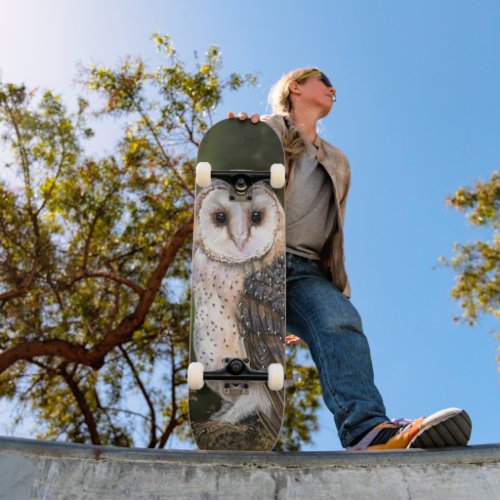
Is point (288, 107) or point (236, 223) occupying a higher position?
point (288, 107)

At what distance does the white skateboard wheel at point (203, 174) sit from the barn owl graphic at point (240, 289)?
0.19 ft

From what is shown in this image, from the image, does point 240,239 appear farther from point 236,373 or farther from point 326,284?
point 236,373

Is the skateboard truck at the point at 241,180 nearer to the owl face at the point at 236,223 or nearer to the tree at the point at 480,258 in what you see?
the owl face at the point at 236,223

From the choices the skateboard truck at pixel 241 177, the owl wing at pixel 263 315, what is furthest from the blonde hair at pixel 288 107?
the owl wing at pixel 263 315

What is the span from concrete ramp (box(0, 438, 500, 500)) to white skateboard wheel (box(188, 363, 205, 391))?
66 cm

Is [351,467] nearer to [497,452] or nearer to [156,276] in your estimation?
[497,452]

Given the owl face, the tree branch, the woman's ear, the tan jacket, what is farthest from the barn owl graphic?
the tree branch

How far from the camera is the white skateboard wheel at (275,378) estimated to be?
244 centimetres

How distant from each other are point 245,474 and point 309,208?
1594 millimetres

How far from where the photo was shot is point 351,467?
1715 mm

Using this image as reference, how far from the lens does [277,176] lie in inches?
111

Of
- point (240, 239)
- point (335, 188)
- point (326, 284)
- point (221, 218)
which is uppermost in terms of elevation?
point (335, 188)

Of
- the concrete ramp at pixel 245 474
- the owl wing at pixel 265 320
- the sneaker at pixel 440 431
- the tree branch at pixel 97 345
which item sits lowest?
the concrete ramp at pixel 245 474

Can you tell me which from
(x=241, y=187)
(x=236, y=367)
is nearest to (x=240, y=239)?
(x=241, y=187)
